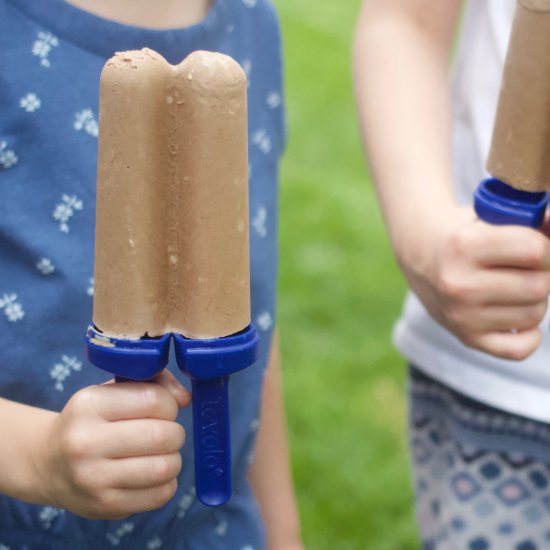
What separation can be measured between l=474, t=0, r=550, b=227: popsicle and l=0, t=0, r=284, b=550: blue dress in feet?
1.19

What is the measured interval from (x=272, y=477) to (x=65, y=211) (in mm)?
498

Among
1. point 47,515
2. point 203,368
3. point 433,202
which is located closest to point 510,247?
point 433,202

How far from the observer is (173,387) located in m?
1.06

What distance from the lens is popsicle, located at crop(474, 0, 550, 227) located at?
1.07m

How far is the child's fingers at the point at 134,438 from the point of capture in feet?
3.32

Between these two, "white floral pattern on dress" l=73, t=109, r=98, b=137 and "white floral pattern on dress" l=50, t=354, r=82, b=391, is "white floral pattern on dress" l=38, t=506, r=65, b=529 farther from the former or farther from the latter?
"white floral pattern on dress" l=73, t=109, r=98, b=137

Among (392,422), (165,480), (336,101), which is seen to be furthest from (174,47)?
(336,101)

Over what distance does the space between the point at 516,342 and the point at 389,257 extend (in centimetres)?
267

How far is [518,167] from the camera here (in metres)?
1.11

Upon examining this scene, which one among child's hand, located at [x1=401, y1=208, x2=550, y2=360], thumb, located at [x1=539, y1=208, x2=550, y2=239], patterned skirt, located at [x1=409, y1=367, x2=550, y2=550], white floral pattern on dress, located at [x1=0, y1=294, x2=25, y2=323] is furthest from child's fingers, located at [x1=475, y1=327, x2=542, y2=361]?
white floral pattern on dress, located at [x1=0, y1=294, x2=25, y2=323]

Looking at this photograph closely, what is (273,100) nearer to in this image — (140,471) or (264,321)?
(264,321)

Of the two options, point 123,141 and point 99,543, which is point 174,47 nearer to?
point 123,141

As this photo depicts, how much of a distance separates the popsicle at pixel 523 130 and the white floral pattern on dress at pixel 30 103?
18.1 inches

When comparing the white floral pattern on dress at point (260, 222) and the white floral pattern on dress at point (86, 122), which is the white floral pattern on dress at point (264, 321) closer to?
the white floral pattern on dress at point (260, 222)
